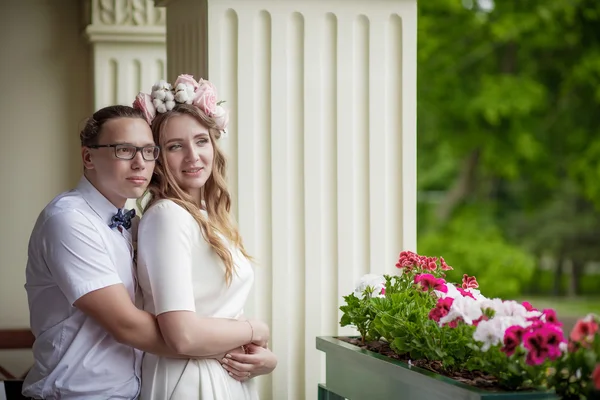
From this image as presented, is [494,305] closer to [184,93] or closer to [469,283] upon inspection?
[469,283]

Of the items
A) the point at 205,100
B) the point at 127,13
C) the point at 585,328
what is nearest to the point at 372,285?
the point at 205,100

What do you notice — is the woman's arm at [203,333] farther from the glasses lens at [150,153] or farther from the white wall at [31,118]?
the white wall at [31,118]

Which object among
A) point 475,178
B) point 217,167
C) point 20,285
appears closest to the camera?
point 217,167

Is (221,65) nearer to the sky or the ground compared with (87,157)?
nearer to the sky

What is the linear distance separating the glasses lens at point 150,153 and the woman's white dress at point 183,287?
0.49 feet

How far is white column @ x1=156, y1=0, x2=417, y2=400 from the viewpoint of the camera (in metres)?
3.38

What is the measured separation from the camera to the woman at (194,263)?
259 centimetres

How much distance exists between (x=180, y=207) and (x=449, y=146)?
983cm

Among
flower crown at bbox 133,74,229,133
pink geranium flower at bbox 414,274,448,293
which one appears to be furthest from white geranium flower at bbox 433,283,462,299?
flower crown at bbox 133,74,229,133

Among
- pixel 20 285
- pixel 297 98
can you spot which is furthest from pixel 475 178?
pixel 297 98

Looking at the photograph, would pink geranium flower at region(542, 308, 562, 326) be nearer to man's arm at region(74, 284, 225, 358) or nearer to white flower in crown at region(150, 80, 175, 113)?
man's arm at region(74, 284, 225, 358)

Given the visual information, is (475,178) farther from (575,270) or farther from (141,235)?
(141,235)

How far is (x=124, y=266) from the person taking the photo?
2.75m

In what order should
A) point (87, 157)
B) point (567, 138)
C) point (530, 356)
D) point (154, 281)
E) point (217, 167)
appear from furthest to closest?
point (567, 138)
point (217, 167)
point (87, 157)
point (154, 281)
point (530, 356)
